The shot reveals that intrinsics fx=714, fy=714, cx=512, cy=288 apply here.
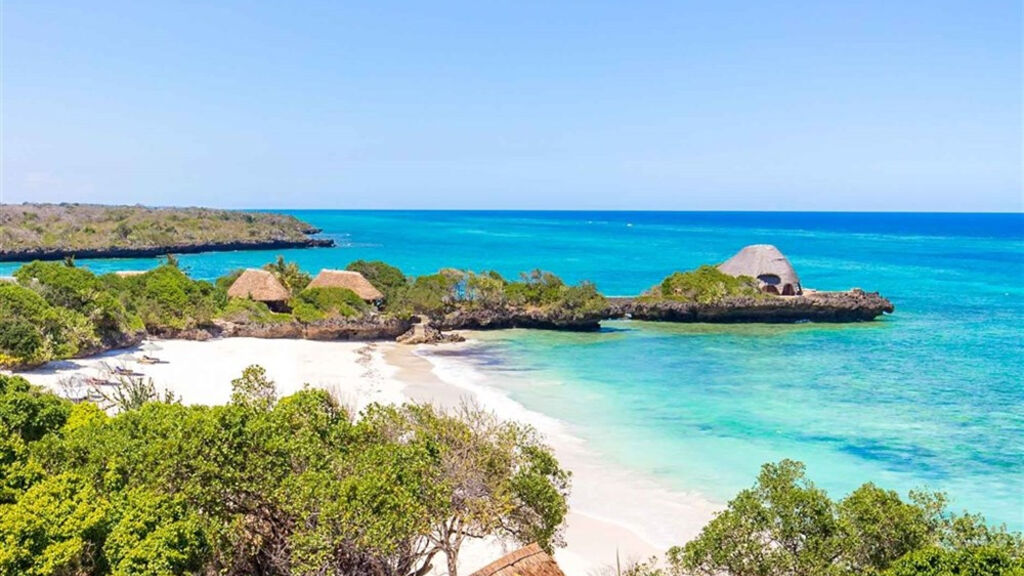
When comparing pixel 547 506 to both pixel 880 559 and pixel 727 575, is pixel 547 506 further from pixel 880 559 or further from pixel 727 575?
pixel 880 559

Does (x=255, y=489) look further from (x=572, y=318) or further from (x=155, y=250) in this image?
(x=155, y=250)

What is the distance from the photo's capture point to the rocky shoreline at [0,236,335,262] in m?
72.6

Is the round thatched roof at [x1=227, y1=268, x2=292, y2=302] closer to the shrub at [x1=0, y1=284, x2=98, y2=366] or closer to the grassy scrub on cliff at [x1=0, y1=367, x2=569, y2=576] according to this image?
the shrub at [x1=0, y1=284, x2=98, y2=366]

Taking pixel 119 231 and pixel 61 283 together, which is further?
pixel 119 231

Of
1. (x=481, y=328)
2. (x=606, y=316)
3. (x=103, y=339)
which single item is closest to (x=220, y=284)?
(x=103, y=339)

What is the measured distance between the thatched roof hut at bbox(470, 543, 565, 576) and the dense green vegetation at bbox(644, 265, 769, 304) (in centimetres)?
3234

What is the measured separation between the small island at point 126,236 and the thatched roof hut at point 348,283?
54.7 m

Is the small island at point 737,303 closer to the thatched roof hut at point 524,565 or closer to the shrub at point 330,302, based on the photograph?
the shrub at point 330,302

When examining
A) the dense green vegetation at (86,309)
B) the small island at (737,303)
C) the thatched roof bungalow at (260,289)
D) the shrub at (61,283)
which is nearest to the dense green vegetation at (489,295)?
the small island at (737,303)

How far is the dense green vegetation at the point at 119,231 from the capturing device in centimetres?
7744

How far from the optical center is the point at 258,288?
34.5 meters

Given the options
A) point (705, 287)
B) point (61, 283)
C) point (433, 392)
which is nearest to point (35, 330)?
point (61, 283)

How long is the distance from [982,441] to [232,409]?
19.0m

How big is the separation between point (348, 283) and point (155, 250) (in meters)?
58.0
